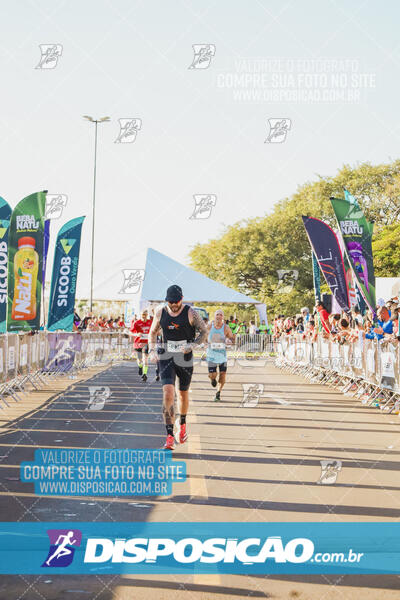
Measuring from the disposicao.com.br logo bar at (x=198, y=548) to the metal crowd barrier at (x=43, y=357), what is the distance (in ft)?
32.8

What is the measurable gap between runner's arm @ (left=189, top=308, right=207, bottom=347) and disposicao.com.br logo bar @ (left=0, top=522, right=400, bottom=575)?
4.14 m

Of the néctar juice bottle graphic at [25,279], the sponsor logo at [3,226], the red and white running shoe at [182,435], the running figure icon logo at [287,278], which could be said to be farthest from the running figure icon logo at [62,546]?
the running figure icon logo at [287,278]

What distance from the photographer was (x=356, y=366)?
19344 mm

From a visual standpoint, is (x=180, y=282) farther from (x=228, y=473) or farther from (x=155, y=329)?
(x=228, y=473)

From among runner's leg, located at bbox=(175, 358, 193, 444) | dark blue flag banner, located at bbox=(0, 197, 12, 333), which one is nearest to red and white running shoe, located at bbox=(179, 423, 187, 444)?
runner's leg, located at bbox=(175, 358, 193, 444)

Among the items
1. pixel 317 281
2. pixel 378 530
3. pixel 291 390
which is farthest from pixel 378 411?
pixel 317 281

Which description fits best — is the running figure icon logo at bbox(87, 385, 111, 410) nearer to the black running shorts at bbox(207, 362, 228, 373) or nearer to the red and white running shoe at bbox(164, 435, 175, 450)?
the black running shorts at bbox(207, 362, 228, 373)

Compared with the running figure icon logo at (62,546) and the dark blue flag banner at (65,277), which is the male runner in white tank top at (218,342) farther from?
the running figure icon logo at (62,546)

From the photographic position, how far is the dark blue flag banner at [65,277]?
24016 millimetres

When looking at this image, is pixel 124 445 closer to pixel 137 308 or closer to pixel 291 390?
pixel 291 390

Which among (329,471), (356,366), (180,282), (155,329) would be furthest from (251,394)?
(180,282)

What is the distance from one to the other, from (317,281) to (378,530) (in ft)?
80.0

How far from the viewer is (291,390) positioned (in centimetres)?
2111

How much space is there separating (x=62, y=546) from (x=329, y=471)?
392 centimetres
